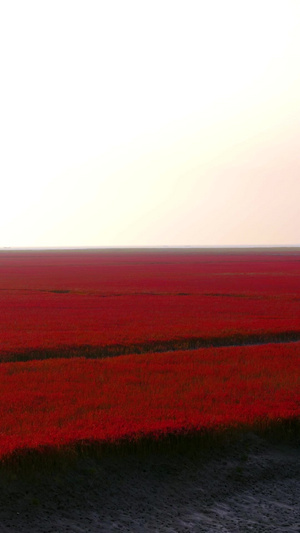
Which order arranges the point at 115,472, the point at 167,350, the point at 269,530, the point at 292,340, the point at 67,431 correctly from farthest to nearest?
the point at 292,340, the point at 167,350, the point at 67,431, the point at 115,472, the point at 269,530

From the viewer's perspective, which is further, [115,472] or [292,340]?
[292,340]

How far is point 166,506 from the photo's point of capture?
8.45 meters

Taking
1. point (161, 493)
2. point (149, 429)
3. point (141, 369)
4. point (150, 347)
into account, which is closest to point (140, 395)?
point (149, 429)

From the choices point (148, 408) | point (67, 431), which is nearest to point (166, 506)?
point (67, 431)

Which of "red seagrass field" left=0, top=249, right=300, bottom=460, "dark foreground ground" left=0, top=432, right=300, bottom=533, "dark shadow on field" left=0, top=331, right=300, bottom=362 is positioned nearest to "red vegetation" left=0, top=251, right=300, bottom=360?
"red seagrass field" left=0, top=249, right=300, bottom=460

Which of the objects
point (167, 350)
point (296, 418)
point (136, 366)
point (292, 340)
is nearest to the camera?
point (296, 418)

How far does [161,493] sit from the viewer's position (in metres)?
8.80

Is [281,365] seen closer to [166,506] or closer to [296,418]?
[296,418]

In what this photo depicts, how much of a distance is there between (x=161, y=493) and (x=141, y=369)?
24.8 ft

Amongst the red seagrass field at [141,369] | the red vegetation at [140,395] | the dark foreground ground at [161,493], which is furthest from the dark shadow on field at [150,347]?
the dark foreground ground at [161,493]

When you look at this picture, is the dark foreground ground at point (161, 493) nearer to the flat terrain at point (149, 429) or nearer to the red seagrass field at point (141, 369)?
the flat terrain at point (149, 429)

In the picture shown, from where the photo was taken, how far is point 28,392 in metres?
13.6

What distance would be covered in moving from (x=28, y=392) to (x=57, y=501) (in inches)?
211

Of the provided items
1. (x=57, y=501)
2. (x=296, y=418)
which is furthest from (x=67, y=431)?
(x=296, y=418)
